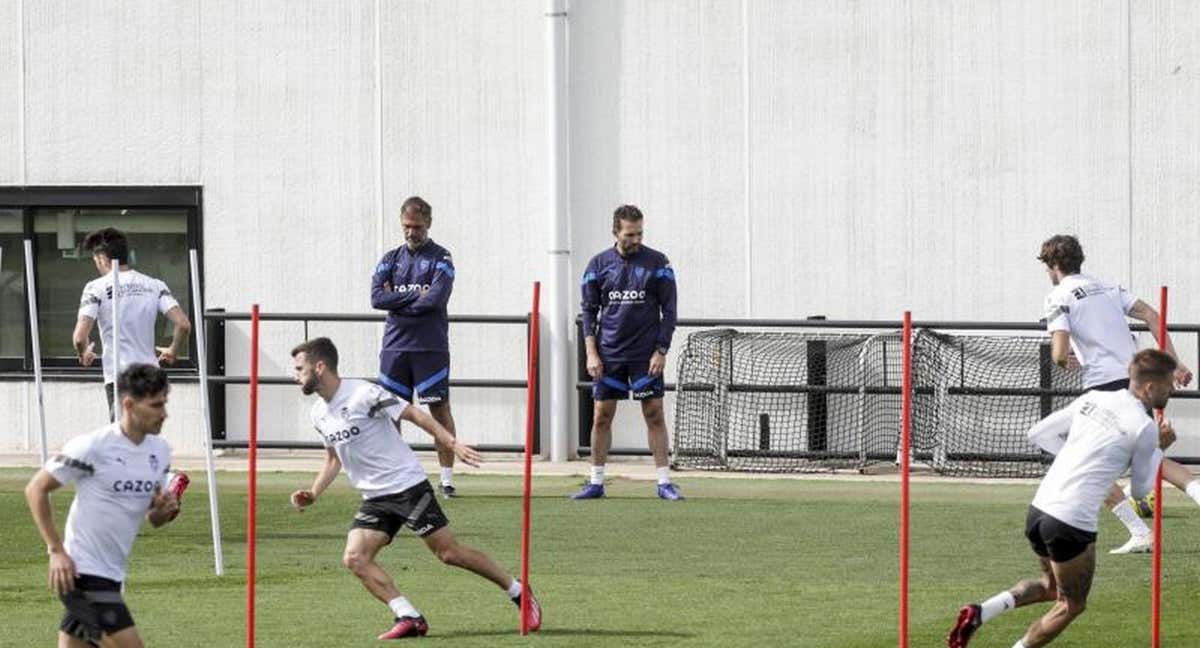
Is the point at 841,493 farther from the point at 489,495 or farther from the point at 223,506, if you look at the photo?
the point at 223,506

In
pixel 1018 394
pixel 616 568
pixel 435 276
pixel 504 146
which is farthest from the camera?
pixel 504 146

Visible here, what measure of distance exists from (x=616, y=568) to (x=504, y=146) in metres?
8.35

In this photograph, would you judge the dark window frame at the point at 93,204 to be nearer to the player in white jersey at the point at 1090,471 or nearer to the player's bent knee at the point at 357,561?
the player's bent knee at the point at 357,561

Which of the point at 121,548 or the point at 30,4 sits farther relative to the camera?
the point at 30,4

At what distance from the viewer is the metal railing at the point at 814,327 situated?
20.2 meters

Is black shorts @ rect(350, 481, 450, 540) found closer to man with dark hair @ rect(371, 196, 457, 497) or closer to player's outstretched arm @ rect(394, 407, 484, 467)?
player's outstretched arm @ rect(394, 407, 484, 467)

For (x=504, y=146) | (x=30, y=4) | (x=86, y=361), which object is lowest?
(x=86, y=361)

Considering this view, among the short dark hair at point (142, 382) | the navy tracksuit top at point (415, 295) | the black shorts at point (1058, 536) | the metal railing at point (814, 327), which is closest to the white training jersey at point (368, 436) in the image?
the short dark hair at point (142, 382)

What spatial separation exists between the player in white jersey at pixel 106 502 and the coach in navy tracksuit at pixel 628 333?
8.62 metres

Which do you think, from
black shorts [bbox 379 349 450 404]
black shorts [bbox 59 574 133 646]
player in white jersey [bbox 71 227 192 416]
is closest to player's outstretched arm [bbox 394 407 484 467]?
black shorts [bbox 59 574 133 646]

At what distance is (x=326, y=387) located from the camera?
11.8 meters

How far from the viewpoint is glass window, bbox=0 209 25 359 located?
2292 centimetres

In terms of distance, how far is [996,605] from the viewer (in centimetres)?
1069

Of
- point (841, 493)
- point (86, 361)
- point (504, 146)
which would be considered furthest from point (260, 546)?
point (504, 146)
